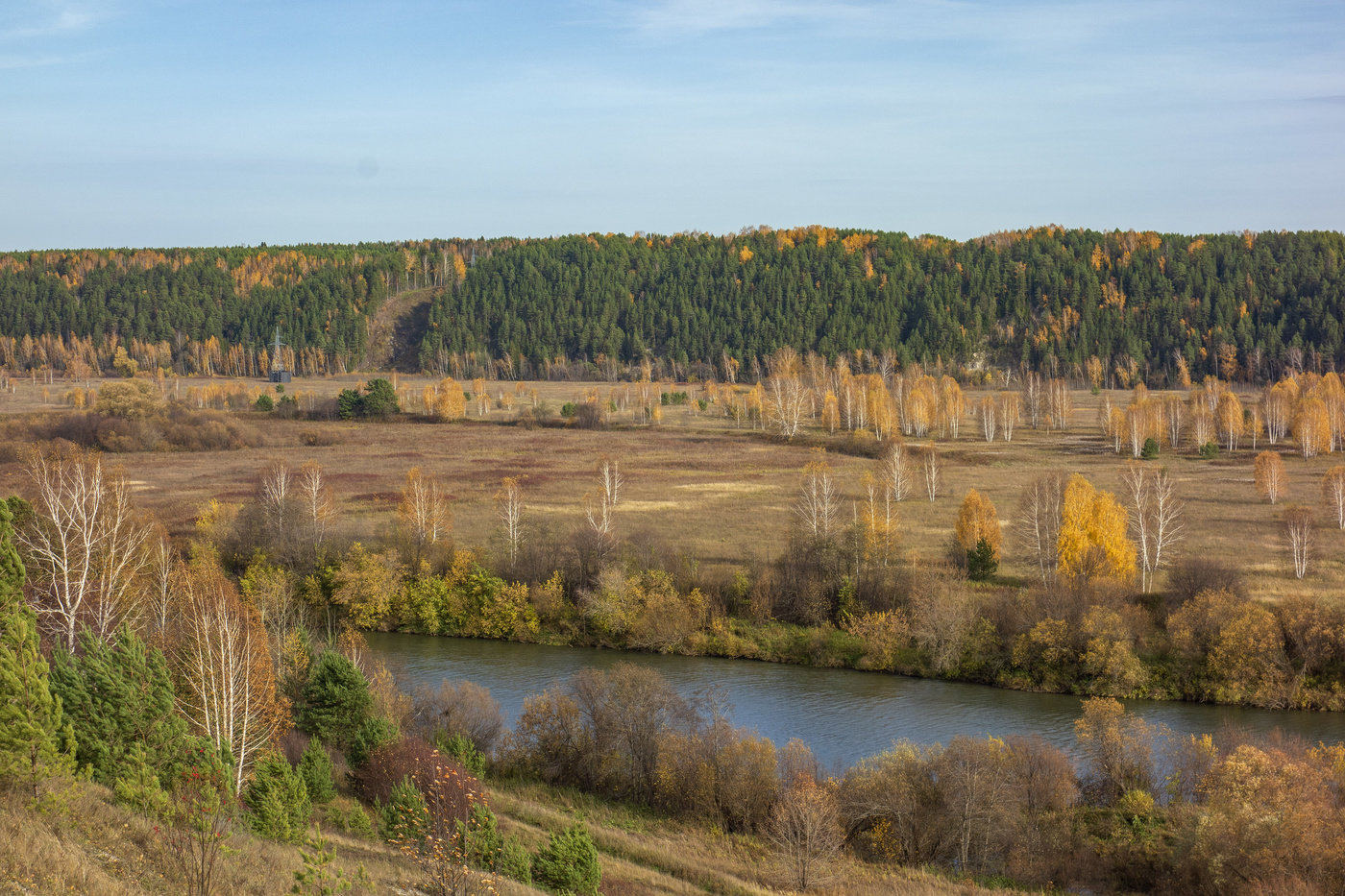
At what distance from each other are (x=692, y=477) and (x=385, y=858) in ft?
217

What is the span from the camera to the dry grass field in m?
57.0

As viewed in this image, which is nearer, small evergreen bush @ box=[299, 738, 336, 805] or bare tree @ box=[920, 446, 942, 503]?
small evergreen bush @ box=[299, 738, 336, 805]

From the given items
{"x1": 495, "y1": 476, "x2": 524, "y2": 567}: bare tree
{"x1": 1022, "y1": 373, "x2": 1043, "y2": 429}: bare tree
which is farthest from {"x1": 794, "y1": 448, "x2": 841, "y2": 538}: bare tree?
{"x1": 1022, "y1": 373, "x2": 1043, "y2": 429}: bare tree

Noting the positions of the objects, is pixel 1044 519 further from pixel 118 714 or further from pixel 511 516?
pixel 118 714

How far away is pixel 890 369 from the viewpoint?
186 m

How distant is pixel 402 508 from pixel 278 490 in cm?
679

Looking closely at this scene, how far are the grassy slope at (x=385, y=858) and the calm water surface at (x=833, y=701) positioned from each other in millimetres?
7069

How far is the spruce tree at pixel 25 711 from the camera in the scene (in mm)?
15750

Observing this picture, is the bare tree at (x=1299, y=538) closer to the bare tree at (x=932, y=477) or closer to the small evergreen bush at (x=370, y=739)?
the bare tree at (x=932, y=477)

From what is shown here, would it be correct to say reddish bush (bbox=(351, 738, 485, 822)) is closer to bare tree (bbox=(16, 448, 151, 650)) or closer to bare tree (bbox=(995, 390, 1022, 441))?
bare tree (bbox=(16, 448, 151, 650))

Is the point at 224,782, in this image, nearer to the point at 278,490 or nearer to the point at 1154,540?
the point at 278,490

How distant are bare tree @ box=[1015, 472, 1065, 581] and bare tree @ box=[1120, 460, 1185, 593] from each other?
3.76m

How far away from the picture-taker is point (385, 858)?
1948 cm

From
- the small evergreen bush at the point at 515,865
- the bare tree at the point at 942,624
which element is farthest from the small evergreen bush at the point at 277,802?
→ the bare tree at the point at 942,624
